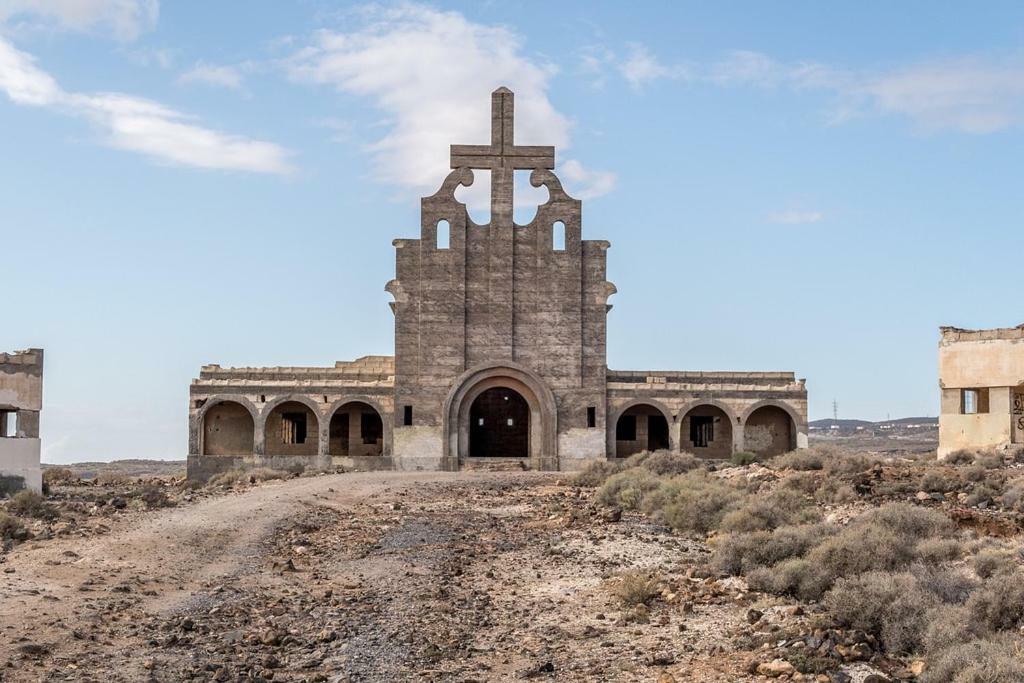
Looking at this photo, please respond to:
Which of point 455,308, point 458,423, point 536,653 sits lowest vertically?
point 536,653

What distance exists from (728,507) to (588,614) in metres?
6.69

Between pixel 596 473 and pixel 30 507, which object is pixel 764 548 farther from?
pixel 596 473

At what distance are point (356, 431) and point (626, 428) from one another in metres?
10.1

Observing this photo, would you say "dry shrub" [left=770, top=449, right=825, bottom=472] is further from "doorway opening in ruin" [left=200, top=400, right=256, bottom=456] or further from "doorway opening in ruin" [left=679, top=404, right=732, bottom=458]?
"doorway opening in ruin" [left=200, top=400, right=256, bottom=456]

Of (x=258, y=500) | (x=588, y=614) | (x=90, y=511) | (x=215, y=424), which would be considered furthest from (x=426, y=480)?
(x=588, y=614)

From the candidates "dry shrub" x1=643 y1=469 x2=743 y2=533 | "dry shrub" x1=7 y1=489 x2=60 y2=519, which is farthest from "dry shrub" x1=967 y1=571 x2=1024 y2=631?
"dry shrub" x1=7 y1=489 x2=60 y2=519

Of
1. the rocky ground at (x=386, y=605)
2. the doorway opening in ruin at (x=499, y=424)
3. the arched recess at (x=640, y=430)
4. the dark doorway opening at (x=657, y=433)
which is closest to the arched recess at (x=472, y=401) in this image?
the arched recess at (x=640, y=430)

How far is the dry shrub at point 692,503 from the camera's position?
19.3 m

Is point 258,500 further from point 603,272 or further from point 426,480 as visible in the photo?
point 603,272

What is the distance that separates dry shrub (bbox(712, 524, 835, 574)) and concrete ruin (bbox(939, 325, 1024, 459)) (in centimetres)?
1997

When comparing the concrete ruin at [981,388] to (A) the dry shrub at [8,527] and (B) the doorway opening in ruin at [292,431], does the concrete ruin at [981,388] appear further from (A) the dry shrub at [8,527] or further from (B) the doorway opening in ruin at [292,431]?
(A) the dry shrub at [8,527]

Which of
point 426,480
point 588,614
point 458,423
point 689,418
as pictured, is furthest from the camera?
point 689,418

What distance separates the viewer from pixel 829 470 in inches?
1014

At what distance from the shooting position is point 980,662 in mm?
9352
